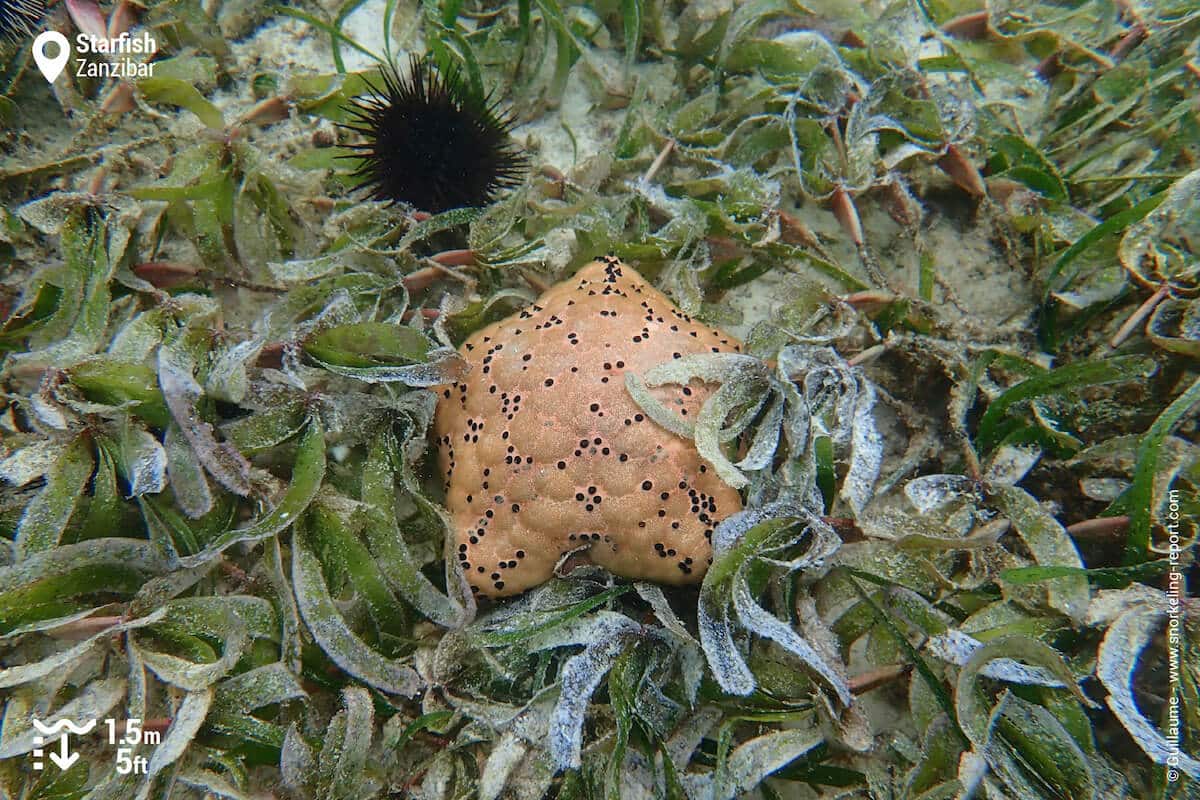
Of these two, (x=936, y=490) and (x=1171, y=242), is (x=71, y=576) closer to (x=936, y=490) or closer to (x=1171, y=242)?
(x=936, y=490)

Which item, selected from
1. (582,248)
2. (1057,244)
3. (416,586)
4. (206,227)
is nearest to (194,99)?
(206,227)

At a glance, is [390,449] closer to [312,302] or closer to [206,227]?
[312,302]

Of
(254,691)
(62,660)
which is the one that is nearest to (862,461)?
(254,691)

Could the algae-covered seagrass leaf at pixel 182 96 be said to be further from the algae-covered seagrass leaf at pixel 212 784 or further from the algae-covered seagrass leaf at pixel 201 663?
the algae-covered seagrass leaf at pixel 212 784

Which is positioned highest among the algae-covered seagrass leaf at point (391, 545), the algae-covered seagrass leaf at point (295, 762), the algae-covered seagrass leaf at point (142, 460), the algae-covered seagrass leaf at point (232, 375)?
the algae-covered seagrass leaf at point (232, 375)

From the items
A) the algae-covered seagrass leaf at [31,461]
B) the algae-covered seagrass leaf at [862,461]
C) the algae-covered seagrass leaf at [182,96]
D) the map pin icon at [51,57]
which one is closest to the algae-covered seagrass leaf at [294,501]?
the algae-covered seagrass leaf at [31,461]
